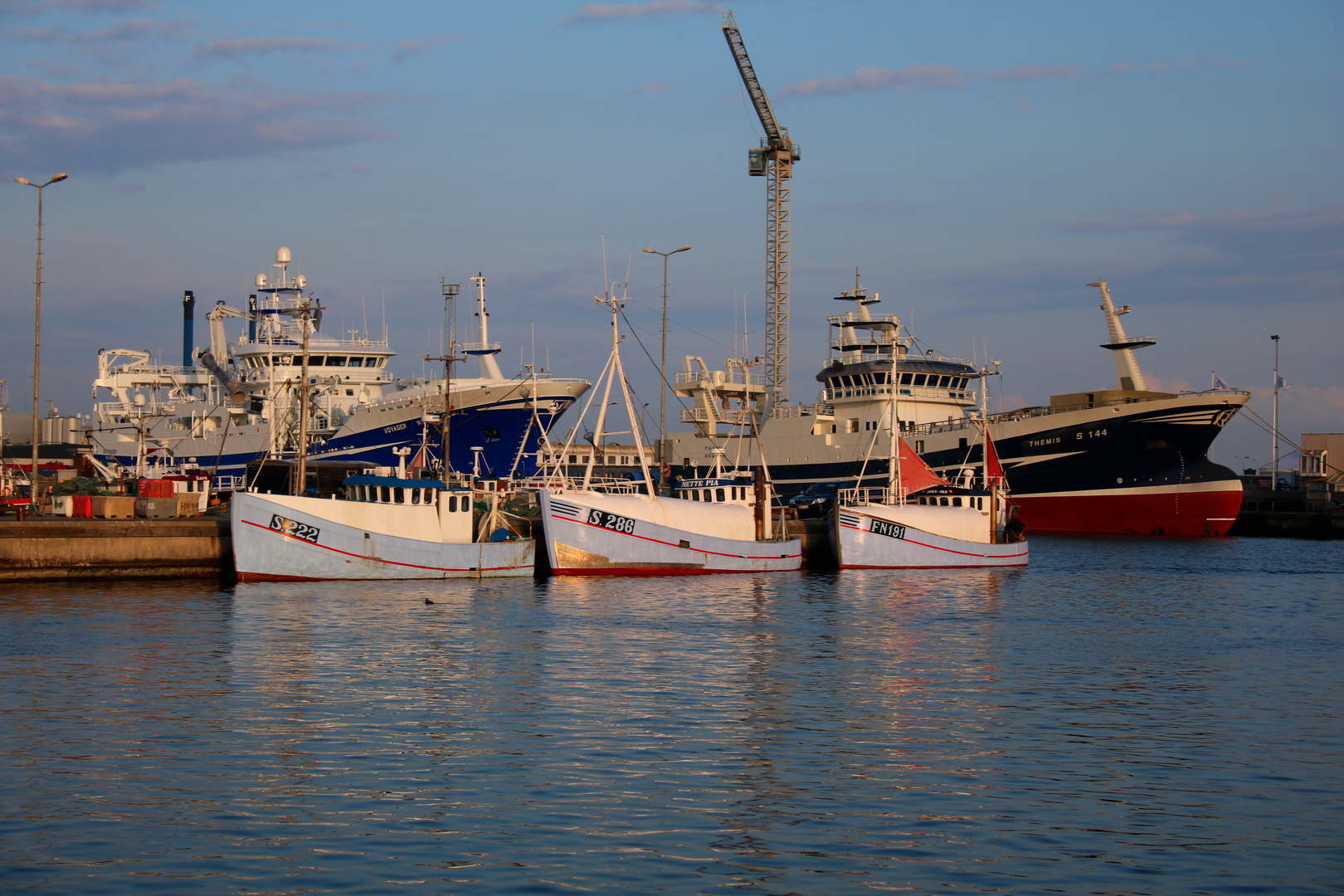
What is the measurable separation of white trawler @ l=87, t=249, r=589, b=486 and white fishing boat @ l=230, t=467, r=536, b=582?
670 inches

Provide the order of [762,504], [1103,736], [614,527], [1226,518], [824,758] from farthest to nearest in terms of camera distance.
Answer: [1226,518], [762,504], [614,527], [1103,736], [824,758]

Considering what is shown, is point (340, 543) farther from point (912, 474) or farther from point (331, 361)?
point (331, 361)

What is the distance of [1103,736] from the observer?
1798 centimetres

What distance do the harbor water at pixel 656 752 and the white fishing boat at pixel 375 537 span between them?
19.2 ft

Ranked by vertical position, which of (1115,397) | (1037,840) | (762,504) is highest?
(1115,397)

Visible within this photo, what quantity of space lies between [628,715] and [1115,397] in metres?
59.2

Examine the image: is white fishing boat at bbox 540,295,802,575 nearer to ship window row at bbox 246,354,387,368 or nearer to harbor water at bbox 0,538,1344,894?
harbor water at bbox 0,538,1344,894

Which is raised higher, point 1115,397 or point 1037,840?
point 1115,397

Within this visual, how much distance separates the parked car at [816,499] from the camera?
63531 millimetres

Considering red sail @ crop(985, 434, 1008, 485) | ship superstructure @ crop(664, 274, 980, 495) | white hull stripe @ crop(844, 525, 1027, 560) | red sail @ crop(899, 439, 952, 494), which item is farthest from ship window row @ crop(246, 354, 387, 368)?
white hull stripe @ crop(844, 525, 1027, 560)

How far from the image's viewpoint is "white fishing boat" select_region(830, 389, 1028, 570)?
49062 mm

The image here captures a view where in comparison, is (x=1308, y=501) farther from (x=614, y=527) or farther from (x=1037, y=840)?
(x=1037, y=840)

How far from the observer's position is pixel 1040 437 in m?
70.0

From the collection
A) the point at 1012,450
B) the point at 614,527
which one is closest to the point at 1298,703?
the point at 614,527
